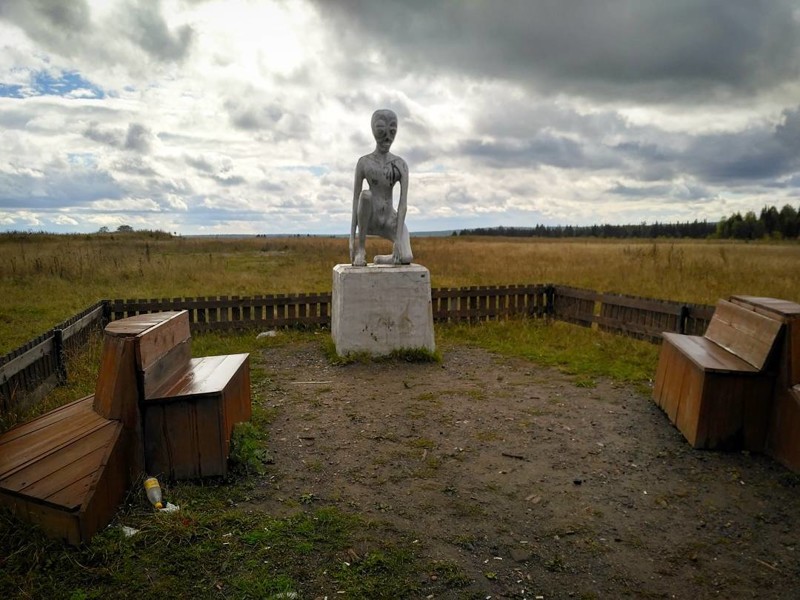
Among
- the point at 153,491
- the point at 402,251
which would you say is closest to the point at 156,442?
the point at 153,491

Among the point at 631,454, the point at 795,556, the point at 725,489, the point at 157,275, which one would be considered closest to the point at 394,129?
the point at 631,454

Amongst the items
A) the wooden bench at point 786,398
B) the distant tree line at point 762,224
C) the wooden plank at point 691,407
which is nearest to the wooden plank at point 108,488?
the wooden plank at point 691,407

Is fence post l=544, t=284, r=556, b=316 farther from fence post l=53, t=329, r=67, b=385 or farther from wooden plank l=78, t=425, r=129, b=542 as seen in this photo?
wooden plank l=78, t=425, r=129, b=542

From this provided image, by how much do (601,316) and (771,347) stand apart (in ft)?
18.2

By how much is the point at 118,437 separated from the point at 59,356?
147 inches

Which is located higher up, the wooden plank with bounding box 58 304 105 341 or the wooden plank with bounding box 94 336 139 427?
the wooden plank with bounding box 94 336 139 427

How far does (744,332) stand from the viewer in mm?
5250

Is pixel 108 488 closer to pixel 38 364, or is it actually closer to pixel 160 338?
pixel 160 338

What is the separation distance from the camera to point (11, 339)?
30.1ft

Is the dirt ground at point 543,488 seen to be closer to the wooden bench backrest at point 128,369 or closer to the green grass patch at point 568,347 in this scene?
the green grass patch at point 568,347

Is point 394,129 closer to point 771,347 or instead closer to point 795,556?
point 771,347

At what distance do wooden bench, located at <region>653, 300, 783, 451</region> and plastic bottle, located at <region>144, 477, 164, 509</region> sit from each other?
4.52 meters

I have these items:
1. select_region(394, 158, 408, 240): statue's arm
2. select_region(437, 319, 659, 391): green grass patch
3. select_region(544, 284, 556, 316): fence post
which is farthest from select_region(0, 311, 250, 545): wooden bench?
select_region(544, 284, 556, 316): fence post

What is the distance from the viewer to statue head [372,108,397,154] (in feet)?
25.9
